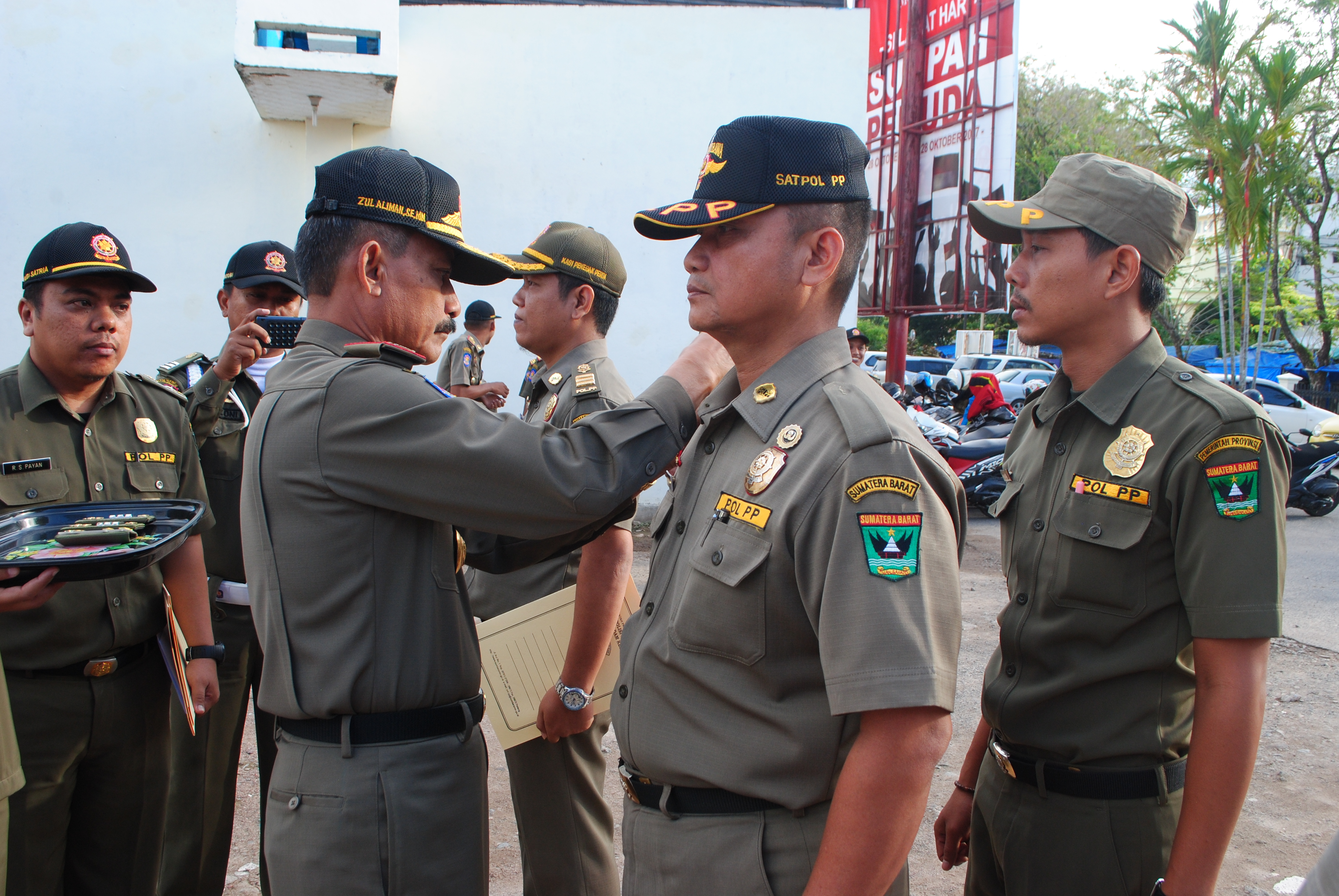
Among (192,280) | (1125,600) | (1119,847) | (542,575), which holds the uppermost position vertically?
(192,280)

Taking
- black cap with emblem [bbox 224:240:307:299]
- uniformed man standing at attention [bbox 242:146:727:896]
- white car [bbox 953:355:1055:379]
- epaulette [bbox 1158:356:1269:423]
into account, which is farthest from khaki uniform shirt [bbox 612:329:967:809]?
white car [bbox 953:355:1055:379]

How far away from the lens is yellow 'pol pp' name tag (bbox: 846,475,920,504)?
1.34 m

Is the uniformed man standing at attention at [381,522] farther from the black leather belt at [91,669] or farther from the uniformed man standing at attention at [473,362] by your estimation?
the uniformed man standing at attention at [473,362]

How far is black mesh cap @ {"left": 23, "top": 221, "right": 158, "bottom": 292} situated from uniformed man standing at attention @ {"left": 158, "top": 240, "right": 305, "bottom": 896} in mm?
509

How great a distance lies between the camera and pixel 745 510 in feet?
4.87

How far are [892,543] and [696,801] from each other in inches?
21.1

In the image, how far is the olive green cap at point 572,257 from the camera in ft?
9.96

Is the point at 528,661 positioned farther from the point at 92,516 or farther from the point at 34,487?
the point at 34,487

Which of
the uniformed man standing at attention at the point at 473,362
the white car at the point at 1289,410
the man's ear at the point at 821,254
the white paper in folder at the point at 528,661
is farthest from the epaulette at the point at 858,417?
the white car at the point at 1289,410

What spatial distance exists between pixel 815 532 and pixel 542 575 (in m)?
1.58

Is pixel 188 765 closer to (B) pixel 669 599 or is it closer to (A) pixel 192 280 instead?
(B) pixel 669 599

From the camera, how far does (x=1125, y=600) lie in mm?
1787

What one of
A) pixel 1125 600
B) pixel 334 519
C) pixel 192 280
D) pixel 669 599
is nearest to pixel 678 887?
pixel 669 599

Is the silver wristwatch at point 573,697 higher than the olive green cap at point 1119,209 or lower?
lower
